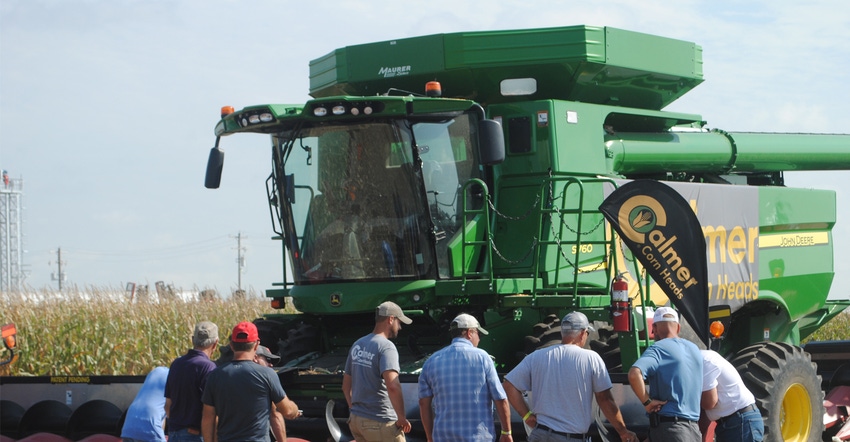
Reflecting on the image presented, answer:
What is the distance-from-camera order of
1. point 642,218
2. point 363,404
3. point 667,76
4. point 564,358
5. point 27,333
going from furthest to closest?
point 27,333 → point 667,76 → point 642,218 → point 363,404 → point 564,358

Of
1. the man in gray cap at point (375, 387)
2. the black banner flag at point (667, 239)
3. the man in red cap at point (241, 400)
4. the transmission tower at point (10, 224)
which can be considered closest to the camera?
the man in red cap at point (241, 400)

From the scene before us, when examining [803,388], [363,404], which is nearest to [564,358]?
[363,404]

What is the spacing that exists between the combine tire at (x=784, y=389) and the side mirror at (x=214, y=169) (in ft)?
17.2

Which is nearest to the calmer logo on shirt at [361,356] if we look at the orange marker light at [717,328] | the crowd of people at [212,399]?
the crowd of people at [212,399]

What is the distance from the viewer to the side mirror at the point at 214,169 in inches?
411

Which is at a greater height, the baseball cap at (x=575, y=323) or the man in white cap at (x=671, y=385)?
the baseball cap at (x=575, y=323)

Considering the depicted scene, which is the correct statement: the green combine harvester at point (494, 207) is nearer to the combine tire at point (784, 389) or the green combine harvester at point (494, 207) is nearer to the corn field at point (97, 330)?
the combine tire at point (784, 389)

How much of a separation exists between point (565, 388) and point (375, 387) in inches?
60.0

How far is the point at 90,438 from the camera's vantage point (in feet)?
32.1

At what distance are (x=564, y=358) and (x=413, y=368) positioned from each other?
292 cm

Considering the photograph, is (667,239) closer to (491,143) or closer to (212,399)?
(491,143)

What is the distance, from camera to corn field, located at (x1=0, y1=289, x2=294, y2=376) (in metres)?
15.0

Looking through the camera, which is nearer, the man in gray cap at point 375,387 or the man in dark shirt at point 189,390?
the man in dark shirt at point 189,390

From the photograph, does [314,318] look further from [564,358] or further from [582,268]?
[564,358]
